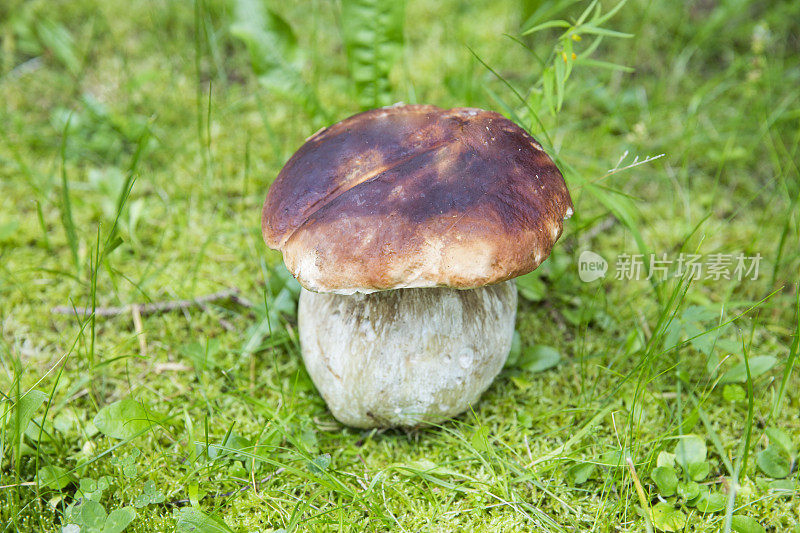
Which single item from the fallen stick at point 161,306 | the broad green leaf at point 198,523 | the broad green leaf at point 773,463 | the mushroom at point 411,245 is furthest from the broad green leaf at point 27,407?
the broad green leaf at point 773,463

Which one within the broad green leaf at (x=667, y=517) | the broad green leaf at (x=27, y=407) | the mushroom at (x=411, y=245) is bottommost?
the broad green leaf at (x=667, y=517)

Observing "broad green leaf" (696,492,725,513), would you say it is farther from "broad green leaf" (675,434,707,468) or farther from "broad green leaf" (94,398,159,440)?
"broad green leaf" (94,398,159,440)

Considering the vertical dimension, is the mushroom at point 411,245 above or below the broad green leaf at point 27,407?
above

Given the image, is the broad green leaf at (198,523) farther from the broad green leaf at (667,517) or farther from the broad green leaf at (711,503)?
the broad green leaf at (711,503)

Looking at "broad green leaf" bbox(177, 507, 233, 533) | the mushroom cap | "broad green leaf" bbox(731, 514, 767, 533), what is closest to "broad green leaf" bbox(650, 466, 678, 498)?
"broad green leaf" bbox(731, 514, 767, 533)

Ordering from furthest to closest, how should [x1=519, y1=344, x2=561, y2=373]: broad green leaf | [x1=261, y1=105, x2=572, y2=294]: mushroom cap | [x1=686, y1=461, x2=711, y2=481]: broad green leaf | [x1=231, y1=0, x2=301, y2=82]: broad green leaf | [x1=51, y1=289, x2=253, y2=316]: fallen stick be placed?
[x1=231, y1=0, x2=301, y2=82]: broad green leaf, [x1=51, y1=289, x2=253, y2=316]: fallen stick, [x1=519, y1=344, x2=561, y2=373]: broad green leaf, [x1=686, y1=461, x2=711, y2=481]: broad green leaf, [x1=261, y1=105, x2=572, y2=294]: mushroom cap

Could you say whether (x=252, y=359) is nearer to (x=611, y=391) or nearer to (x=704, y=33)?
(x=611, y=391)

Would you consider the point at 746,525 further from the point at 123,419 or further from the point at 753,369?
the point at 123,419

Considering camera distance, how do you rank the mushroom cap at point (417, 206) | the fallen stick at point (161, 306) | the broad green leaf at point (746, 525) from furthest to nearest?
the fallen stick at point (161, 306) < the broad green leaf at point (746, 525) < the mushroom cap at point (417, 206)

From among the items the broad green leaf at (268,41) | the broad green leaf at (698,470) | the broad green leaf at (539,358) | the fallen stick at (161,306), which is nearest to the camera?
the broad green leaf at (698,470)
